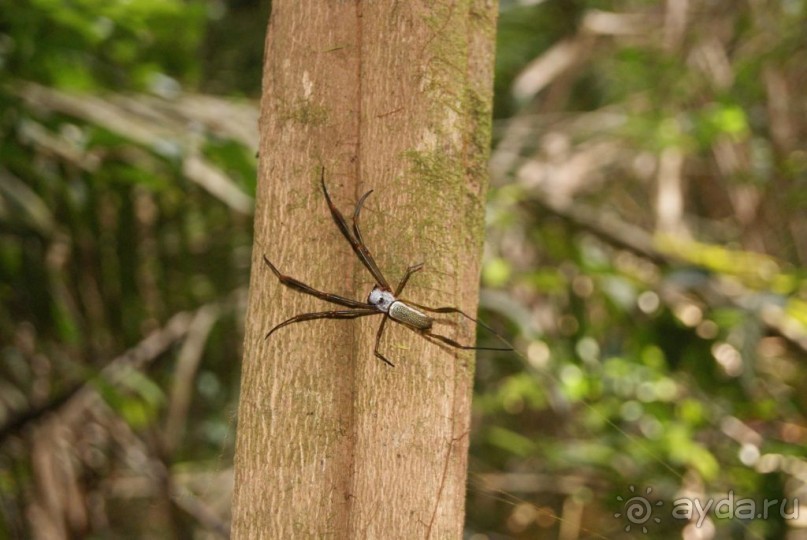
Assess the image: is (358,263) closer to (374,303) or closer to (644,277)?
(374,303)

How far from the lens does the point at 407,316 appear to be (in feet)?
3.53

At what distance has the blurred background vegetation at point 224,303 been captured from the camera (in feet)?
8.30

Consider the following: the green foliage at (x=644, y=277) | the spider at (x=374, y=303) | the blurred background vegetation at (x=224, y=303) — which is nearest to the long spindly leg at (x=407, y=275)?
the spider at (x=374, y=303)

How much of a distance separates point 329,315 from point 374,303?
0.07m

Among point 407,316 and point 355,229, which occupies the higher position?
point 355,229

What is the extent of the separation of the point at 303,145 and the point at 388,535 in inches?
22.7

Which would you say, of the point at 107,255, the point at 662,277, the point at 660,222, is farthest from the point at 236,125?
the point at 660,222

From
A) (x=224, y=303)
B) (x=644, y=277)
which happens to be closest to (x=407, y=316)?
(x=644, y=277)

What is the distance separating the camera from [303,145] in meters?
1.12

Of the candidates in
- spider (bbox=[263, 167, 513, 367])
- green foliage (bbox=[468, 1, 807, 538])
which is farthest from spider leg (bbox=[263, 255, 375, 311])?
green foliage (bbox=[468, 1, 807, 538])

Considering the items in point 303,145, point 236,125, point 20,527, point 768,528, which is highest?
A: point 236,125

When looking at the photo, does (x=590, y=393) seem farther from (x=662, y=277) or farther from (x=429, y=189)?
(x=429, y=189)

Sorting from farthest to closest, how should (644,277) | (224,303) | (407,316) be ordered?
(224,303)
(644,277)
(407,316)

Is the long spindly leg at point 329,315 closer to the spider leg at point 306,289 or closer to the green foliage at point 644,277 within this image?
the spider leg at point 306,289
